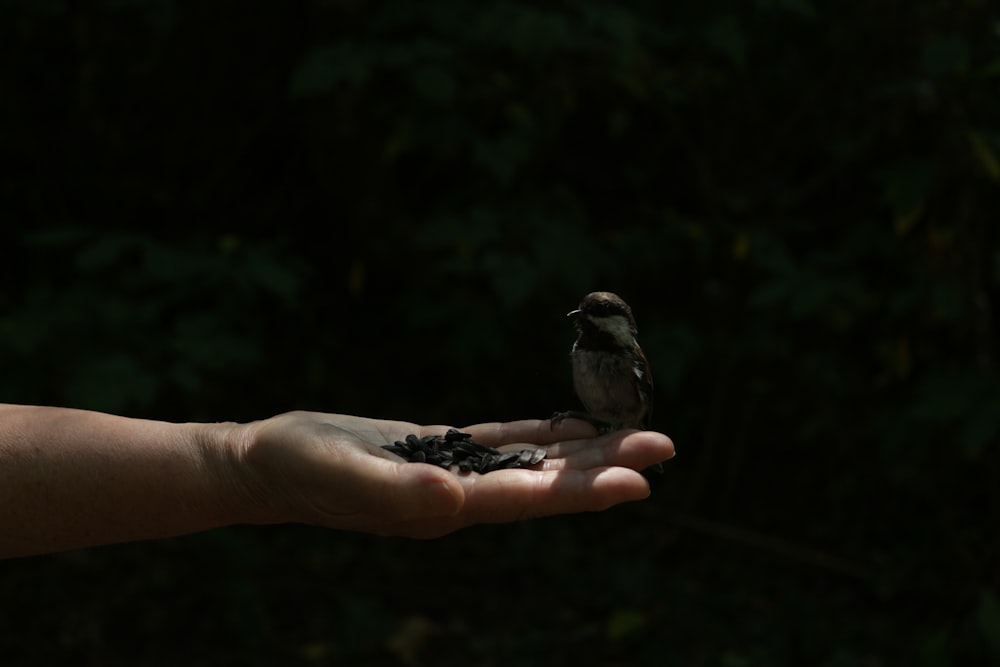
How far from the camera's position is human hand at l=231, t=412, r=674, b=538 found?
2256mm

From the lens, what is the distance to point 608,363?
3.55 meters

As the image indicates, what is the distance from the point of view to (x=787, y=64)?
221 inches

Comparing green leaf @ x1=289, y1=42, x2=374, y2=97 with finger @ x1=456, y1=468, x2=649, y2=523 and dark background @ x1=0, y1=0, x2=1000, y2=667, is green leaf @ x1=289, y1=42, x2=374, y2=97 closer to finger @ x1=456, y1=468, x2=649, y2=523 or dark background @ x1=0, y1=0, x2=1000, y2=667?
dark background @ x1=0, y1=0, x2=1000, y2=667

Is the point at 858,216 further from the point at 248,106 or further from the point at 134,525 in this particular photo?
the point at 134,525

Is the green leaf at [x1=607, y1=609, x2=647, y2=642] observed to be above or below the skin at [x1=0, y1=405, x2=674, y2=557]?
below

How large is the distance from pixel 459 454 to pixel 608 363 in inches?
33.5

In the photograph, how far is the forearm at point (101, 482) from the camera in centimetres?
258

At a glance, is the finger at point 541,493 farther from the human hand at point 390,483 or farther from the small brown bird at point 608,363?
the small brown bird at point 608,363

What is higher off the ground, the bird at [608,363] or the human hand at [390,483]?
the bird at [608,363]

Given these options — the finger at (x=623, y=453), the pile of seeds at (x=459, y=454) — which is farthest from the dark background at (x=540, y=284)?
the finger at (x=623, y=453)

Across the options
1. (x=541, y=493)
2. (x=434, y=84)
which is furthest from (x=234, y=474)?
(x=434, y=84)

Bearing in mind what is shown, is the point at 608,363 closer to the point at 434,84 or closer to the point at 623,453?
the point at 623,453

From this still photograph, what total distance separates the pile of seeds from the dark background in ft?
4.14

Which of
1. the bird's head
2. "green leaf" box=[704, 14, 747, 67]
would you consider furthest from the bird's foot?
"green leaf" box=[704, 14, 747, 67]
